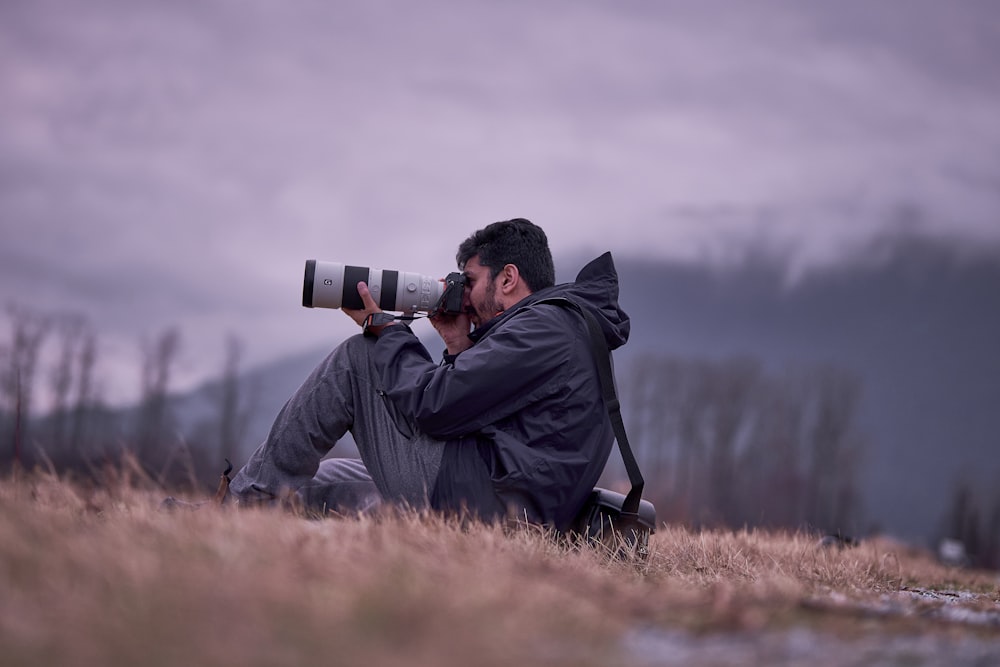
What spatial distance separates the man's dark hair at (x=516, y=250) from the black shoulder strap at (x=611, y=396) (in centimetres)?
50

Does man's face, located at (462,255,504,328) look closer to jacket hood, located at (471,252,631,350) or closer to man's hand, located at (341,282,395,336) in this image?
jacket hood, located at (471,252,631,350)

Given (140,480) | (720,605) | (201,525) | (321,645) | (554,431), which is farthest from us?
(554,431)

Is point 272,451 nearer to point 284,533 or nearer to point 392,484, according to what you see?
point 392,484

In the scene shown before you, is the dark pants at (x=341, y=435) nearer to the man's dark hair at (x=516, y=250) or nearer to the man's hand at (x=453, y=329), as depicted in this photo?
the man's hand at (x=453, y=329)

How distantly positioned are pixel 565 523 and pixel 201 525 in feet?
6.95

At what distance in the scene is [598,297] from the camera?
4355 mm

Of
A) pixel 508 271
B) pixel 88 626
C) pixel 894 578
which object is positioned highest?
pixel 508 271

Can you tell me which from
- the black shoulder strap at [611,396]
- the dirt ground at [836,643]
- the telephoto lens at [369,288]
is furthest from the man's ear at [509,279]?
the dirt ground at [836,643]

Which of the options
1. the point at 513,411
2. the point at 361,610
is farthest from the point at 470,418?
the point at 361,610

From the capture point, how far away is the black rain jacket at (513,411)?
151 inches

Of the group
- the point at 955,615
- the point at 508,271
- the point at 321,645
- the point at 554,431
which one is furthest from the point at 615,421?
the point at 321,645

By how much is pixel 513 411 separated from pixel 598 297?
0.78 metres

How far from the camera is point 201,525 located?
7.97 ft

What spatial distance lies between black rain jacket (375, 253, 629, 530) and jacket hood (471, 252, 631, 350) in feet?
0.43
